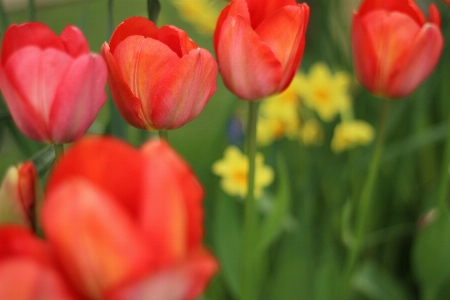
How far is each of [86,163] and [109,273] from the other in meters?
0.03

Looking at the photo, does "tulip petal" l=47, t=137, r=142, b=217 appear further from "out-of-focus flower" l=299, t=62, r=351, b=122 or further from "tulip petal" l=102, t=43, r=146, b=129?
"out-of-focus flower" l=299, t=62, r=351, b=122

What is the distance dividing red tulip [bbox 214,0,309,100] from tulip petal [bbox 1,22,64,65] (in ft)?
0.27

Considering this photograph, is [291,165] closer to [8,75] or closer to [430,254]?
[430,254]

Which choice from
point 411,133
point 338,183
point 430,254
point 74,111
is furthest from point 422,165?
point 74,111

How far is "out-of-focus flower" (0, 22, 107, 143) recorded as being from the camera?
0.19m

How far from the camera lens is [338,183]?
56 cm

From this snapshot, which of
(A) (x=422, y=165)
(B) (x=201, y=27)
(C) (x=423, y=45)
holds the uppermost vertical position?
(C) (x=423, y=45)

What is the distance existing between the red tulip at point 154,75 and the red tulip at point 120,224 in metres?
0.09

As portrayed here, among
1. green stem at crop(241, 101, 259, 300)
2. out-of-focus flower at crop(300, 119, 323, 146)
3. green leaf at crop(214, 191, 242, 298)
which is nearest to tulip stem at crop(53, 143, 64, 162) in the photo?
green stem at crop(241, 101, 259, 300)

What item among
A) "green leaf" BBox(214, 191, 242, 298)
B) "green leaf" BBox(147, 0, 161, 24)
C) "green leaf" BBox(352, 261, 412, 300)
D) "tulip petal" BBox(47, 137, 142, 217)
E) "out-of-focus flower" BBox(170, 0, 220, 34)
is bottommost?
"green leaf" BBox(352, 261, 412, 300)

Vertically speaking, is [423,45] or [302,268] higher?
[423,45]

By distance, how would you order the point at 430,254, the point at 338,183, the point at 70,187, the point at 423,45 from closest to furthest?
the point at 70,187 → the point at 423,45 → the point at 430,254 → the point at 338,183

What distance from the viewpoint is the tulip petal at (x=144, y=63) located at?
211mm

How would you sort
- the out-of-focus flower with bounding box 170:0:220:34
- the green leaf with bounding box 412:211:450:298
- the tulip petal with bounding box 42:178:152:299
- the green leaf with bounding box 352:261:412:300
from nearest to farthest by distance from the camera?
the tulip petal with bounding box 42:178:152:299, the green leaf with bounding box 412:211:450:298, the green leaf with bounding box 352:261:412:300, the out-of-focus flower with bounding box 170:0:220:34
